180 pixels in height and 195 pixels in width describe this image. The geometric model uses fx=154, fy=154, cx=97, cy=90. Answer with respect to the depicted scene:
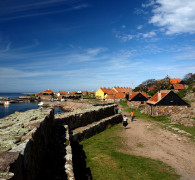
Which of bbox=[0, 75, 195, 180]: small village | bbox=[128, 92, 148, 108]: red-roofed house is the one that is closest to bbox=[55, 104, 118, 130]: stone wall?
bbox=[0, 75, 195, 180]: small village

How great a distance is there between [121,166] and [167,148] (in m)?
5.27

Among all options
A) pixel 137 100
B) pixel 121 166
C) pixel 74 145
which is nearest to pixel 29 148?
pixel 121 166

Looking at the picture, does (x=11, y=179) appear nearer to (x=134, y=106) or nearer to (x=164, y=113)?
(x=164, y=113)

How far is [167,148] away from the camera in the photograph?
1178 cm

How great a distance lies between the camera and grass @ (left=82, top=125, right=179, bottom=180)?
7624mm

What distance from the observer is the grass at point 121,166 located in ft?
25.0

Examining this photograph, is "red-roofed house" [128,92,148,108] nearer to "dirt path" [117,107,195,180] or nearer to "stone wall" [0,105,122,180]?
"dirt path" [117,107,195,180]

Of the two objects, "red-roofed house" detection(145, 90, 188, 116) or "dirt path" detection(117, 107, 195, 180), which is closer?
"dirt path" detection(117, 107, 195, 180)

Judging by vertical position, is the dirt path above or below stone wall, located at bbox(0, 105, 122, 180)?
below

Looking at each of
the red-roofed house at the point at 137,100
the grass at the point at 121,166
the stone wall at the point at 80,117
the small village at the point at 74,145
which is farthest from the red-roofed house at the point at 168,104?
the grass at the point at 121,166

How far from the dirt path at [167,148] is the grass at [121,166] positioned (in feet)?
2.63

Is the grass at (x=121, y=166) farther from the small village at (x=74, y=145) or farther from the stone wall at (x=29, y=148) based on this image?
the stone wall at (x=29, y=148)

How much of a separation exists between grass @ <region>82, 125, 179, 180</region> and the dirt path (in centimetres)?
80

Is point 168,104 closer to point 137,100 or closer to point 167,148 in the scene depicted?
point 137,100
